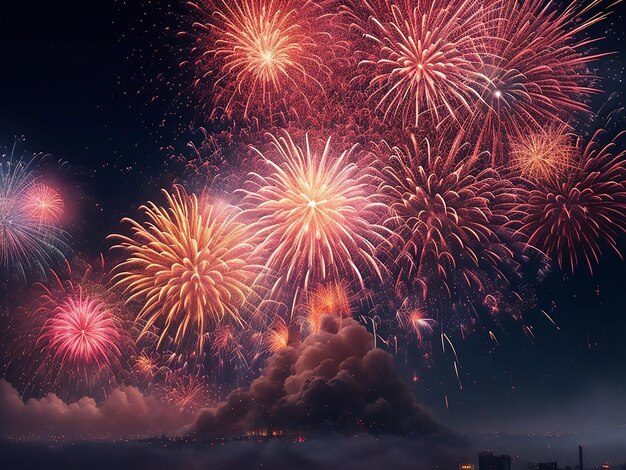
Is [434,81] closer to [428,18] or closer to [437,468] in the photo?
[428,18]

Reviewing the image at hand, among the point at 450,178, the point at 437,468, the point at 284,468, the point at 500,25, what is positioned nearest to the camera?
the point at 500,25

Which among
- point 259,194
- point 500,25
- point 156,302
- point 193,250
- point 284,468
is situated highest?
point 500,25

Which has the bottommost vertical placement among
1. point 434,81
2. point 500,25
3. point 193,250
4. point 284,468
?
point 284,468

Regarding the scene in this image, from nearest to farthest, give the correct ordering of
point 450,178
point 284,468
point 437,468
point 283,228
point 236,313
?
point 450,178, point 283,228, point 236,313, point 284,468, point 437,468

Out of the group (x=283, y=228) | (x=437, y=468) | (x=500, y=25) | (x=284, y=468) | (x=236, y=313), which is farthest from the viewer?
(x=437, y=468)

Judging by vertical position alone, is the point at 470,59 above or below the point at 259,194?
above

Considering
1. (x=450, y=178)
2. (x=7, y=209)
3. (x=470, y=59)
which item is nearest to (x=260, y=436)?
(x=7, y=209)

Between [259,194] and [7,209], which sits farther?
[7,209]

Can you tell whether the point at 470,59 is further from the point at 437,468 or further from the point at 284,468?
the point at 437,468

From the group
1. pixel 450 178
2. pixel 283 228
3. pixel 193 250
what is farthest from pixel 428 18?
pixel 193 250

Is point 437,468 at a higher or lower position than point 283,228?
lower
